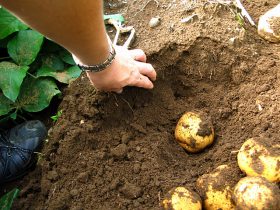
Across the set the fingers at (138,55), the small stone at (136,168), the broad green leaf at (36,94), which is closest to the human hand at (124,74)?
the fingers at (138,55)

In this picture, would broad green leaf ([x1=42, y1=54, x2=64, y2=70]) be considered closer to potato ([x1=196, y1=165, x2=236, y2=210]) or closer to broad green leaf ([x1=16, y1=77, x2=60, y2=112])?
broad green leaf ([x1=16, y1=77, x2=60, y2=112])

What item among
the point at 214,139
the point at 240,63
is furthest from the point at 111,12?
the point at 214,139

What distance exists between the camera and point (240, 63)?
223 cm

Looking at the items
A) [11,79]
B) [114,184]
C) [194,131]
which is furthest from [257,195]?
[11,79]

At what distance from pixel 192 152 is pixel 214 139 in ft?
0.47

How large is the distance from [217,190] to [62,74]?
49.7 inches

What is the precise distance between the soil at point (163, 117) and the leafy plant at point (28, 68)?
6.6 inches

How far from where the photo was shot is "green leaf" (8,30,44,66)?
2367mm

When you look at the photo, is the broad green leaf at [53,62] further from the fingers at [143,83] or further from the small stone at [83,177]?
the small stone at [83,177]

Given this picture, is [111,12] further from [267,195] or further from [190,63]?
[267,195]

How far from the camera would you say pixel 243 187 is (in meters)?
1.56

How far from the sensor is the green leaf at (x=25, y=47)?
7.77 feet

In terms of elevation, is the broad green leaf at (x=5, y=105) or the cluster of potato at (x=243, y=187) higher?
the broad green leaf at (x=5, y=105)

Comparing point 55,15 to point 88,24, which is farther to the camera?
point 88,24
